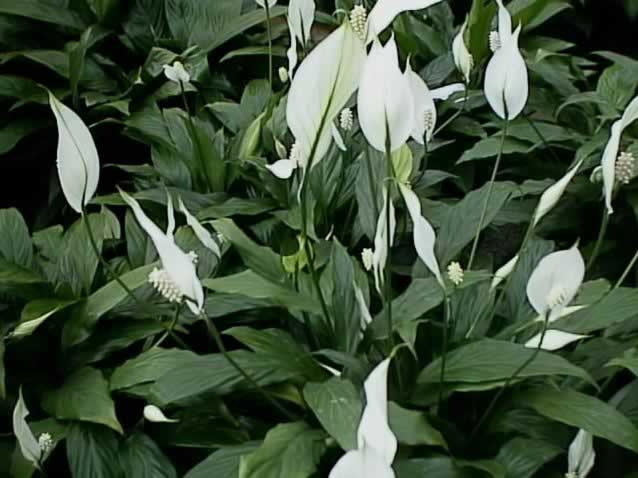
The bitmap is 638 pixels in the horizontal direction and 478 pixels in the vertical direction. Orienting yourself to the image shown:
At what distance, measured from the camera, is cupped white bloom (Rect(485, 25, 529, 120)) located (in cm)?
127

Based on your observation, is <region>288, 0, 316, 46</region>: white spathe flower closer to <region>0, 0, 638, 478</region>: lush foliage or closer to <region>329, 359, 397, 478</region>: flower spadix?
<region>0, 0, 638, 478</region>: lush foliage

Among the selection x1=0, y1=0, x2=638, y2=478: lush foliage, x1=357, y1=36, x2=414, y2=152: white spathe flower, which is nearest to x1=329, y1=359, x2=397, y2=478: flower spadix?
x1=0, y1=0, x2=638, y2=478: lush foliage

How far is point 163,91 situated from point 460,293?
3.92 ft

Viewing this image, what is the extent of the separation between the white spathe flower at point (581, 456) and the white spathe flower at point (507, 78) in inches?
16.9

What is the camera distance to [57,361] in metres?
1.55

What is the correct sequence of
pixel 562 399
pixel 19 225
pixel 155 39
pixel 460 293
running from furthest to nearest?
pixel 155 39 → pixel 19 225 → pixel 460 293 → pixel 562 399

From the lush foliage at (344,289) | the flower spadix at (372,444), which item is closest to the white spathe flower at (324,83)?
the lush foliage at (344,289)

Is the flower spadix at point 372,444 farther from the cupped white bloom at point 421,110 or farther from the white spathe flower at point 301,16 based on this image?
the white spathe flower at point 301,16

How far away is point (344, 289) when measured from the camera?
4.81 feet

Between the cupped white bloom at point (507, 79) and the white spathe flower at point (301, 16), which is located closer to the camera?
the cupped white bloom at point (507, 79)

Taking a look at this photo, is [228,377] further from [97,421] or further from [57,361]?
[57,361]

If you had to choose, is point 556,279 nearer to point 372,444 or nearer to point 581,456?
point 581,456

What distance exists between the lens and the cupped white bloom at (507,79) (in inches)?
49.8

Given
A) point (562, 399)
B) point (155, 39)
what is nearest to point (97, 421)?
point (562, 399)
